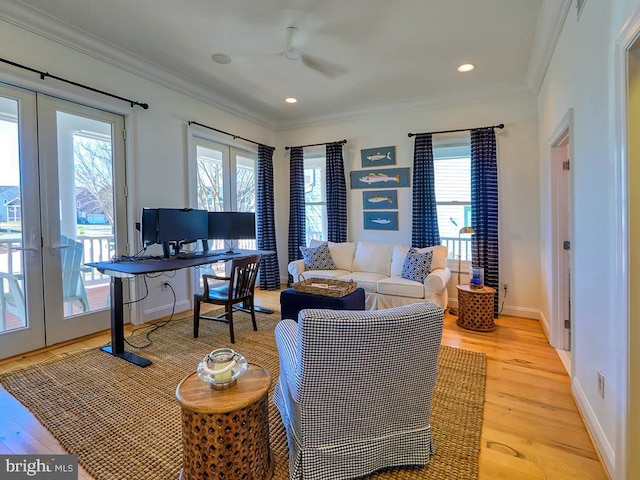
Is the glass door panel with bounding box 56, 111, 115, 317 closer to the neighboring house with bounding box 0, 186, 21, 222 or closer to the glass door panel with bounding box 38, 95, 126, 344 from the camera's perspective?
the glass door panel with bounding box 38, 95, 126, 344

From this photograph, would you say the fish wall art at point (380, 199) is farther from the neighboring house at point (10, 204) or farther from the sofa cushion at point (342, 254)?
the neighboring house at point (10, 204)

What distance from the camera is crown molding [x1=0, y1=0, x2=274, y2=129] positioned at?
2601 millimetres

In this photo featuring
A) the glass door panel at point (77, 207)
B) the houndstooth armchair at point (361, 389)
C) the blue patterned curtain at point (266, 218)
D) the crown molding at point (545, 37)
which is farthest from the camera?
the blue patterned curtain at point (266, 218)

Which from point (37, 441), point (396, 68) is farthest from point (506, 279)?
point (37, 441)

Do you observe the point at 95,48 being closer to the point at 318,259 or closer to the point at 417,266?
the point at 318,259

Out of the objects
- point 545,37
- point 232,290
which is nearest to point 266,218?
point 232,290

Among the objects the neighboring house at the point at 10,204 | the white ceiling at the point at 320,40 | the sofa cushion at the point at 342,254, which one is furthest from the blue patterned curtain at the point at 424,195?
the neighboring house at the point at 10,204

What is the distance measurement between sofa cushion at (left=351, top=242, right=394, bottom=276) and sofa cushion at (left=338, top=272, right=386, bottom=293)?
0.11 meters

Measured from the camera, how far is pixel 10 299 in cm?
277

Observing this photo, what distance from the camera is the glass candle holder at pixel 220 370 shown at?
139 centimetres

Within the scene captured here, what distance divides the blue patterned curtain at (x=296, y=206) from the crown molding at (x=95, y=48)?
1417 mm

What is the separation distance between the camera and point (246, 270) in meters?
3.31

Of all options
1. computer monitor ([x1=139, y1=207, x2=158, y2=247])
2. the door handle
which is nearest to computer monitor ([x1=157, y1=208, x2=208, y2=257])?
computer monitor ([x1=139, y1=207, x2=158, y2=247])

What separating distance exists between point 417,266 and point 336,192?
1.80 meters
